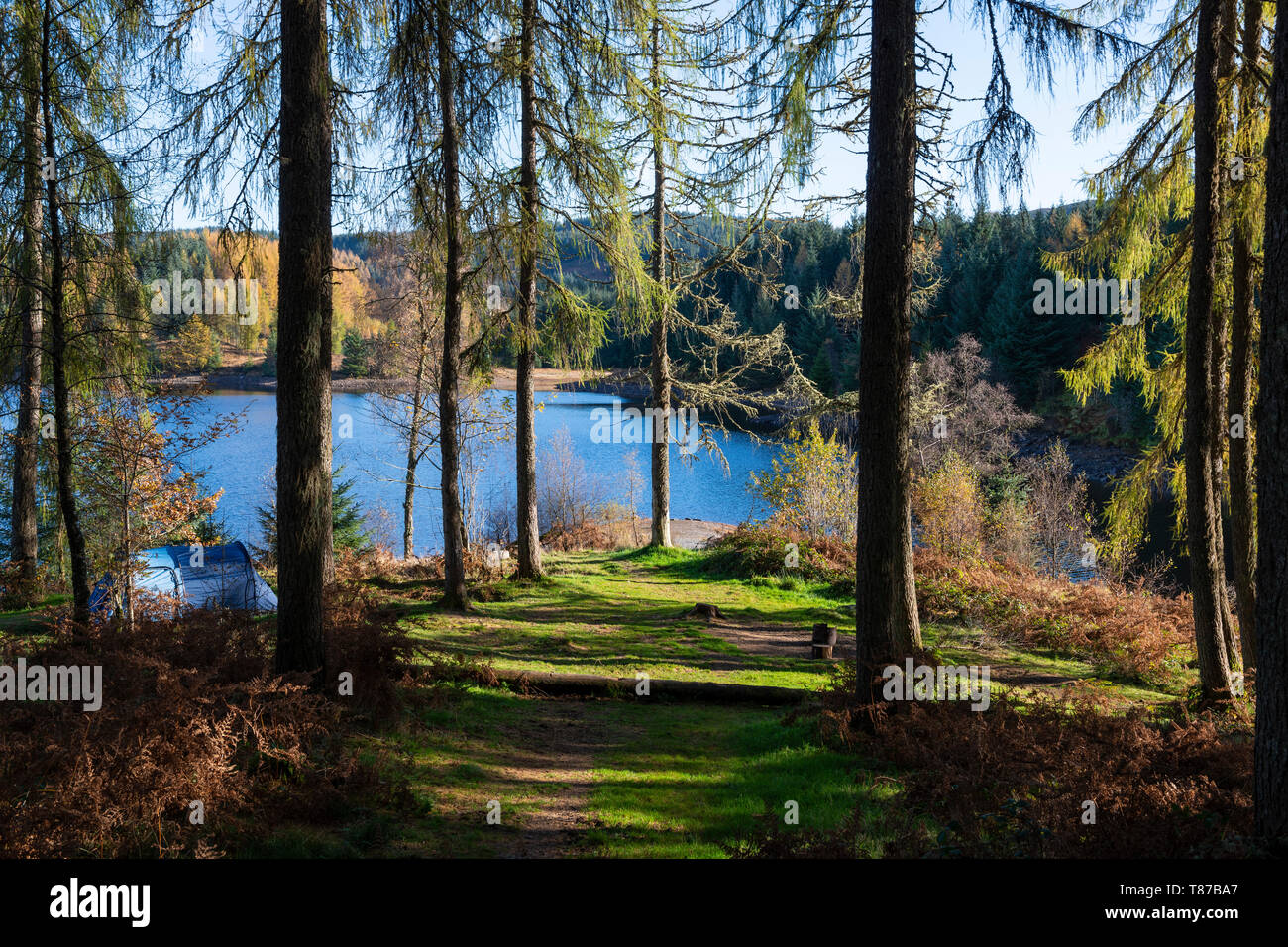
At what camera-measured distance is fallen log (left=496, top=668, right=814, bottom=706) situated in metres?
8.12

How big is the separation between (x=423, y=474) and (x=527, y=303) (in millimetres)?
26754

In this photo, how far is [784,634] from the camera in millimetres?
11445

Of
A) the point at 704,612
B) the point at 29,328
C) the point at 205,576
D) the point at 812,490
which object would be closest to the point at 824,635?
the point at 704,612

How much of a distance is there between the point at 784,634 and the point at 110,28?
35.2ft

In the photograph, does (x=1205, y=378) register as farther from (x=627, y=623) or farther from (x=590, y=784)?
(x=627, y=623)

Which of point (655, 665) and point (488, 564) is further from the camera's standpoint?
point (488, 564)

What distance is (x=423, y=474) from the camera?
Result: 37.0 m

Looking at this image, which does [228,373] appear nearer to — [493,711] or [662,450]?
[662,450]

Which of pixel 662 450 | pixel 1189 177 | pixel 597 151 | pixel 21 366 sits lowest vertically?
pixel 662 450

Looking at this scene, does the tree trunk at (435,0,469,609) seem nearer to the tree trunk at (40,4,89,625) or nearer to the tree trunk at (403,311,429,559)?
the tree trunk at (40,4,89,625)

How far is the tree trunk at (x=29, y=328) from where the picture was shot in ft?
26.0

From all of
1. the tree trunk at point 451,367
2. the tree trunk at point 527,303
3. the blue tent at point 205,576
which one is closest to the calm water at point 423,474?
the tree trunk at point 527,303

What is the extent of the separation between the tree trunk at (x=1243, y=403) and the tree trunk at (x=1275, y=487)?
592cm
